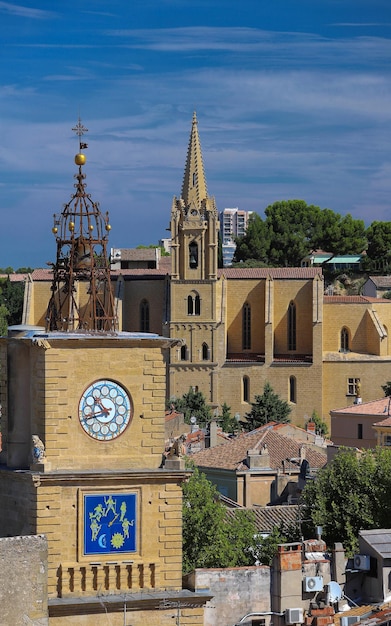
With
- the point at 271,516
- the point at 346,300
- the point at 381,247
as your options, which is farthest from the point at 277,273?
the point at 271,516

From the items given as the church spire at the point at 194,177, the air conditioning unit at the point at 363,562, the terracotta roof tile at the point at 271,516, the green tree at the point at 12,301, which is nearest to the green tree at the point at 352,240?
the green tree at the point at 12,301

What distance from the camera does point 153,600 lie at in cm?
2084

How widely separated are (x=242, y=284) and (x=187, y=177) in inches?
277

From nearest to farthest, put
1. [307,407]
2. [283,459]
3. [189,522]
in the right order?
[189,522] < [283,459] < [307,407]

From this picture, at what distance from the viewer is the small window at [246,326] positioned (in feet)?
350

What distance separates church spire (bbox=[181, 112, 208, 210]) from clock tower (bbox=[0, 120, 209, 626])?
3235 inches

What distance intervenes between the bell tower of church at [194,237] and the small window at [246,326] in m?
4.36

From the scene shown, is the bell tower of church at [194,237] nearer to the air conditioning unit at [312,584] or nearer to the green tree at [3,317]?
the green tree at [3,317]

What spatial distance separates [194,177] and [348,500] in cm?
6945

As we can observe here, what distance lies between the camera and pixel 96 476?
20.8 metres

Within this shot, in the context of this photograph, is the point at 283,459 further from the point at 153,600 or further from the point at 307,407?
the point at 307,407

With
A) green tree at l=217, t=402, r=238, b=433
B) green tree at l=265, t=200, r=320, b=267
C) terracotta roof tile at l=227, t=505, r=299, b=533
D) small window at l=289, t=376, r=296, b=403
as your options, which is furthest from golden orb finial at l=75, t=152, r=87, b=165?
green tree at l=265, t=200, r=320, b=267

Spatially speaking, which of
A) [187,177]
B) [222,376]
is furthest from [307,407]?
[187,177]

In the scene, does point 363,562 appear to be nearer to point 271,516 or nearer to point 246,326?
point 271,516
